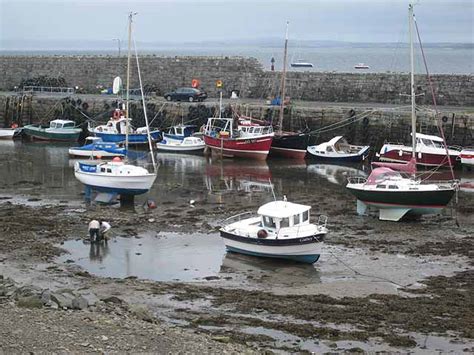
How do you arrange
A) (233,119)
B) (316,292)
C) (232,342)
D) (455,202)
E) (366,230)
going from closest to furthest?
(232,342), (316,292), (366,230), (455,202), (233,119)

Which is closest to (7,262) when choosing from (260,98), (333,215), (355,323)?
(355,323)

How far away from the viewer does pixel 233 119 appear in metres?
37.2

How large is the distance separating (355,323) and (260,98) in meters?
29.9

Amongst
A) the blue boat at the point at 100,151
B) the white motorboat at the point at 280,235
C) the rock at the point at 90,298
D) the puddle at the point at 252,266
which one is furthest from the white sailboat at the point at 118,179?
the rock at the point at 90,298

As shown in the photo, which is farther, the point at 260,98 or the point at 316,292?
the point at 260,98

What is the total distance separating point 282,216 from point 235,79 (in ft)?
86.2

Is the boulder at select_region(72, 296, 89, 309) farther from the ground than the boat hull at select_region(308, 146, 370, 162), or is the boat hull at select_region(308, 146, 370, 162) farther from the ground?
the boulder at select_region(72, 296, 89, 309)

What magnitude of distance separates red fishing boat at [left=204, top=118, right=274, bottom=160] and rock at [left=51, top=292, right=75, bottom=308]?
68.3 feet

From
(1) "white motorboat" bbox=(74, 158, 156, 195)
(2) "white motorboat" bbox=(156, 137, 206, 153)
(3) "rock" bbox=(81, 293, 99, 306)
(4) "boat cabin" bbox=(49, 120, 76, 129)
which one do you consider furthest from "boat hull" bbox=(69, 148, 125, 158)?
(3) "rock" bbox=(81, 293, 99, 306)

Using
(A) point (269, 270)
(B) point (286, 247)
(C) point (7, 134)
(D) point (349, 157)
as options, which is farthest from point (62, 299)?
(C) point (7, 134)

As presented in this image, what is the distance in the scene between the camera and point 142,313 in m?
13.3

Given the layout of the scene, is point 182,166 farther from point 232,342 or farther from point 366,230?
point 232,342

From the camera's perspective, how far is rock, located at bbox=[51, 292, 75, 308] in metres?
13.3

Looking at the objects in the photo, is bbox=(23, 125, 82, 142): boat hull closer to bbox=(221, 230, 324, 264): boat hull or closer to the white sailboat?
the white sailboat
